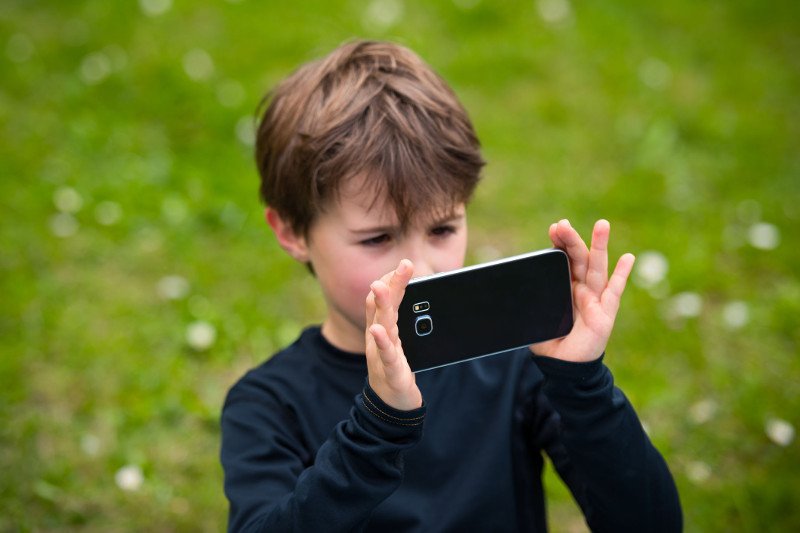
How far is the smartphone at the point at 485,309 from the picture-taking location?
54.5 inches

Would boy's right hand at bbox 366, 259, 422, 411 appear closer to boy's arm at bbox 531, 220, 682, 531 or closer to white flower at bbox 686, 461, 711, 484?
boy's arm at bbox 531, 220, 682, 531

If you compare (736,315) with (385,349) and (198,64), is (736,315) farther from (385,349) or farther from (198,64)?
(198,64)

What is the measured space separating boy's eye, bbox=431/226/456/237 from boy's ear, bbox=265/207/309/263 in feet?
0.98

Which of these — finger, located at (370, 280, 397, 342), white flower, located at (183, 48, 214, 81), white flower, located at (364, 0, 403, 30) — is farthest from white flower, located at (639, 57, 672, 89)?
finger, located at (370, 280, 397, 342)

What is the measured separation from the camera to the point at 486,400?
65.9 inches

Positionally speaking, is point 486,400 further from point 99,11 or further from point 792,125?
point 99,11

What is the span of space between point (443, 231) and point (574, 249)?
27 cm

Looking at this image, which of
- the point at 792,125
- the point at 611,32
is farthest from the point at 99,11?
the point at 792,125

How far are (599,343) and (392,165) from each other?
0.49 meters

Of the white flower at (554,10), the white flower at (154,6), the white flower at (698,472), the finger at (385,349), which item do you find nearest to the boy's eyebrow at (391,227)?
the finger at (385,349)

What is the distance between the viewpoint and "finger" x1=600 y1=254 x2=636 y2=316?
1430 mm

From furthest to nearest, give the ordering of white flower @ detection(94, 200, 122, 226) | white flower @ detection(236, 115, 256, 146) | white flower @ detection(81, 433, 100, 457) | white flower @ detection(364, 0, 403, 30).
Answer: white flower @ detection(364, 0, 403, 30) → white flower @ detection(236, 115, 256, 146) → white flower @ detection(94, 200, 122, 226) → white flower @ detection(81, 433, 100, 457)

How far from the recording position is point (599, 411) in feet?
4.72

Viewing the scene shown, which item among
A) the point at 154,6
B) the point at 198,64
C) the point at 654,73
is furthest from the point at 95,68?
A: the point at 654,73
